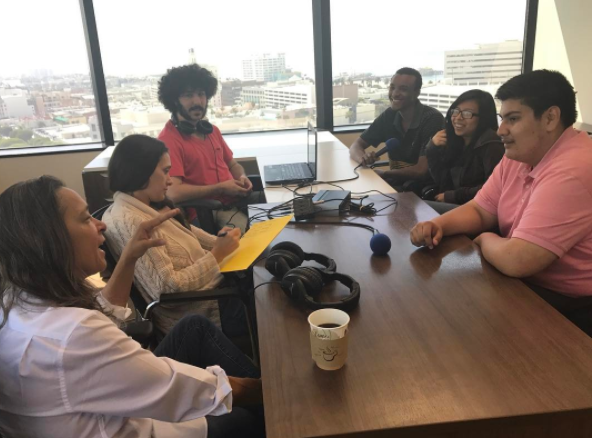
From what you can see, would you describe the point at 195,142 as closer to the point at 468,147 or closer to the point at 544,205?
the point at 468,147

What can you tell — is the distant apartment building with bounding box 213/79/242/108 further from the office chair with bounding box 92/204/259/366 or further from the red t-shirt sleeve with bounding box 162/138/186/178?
the office chair with bounding box 92/204/259/366

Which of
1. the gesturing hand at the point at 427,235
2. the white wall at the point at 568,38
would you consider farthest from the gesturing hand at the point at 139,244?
the white wall at the point at 568,38

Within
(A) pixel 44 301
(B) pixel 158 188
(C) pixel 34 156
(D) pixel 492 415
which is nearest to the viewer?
(D) pixel 492 415

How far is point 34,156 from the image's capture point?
4.48 metres

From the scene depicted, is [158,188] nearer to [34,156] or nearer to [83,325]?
[83,325]

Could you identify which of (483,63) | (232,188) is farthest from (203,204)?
(483,63)

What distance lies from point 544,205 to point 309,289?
2.50 feet

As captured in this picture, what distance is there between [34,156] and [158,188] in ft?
10.2

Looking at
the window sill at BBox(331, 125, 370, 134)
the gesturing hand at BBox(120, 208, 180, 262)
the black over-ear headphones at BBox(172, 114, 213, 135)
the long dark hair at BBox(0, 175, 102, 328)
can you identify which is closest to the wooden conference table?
the gesturing hand at BBox(120, 208, 180, 262)

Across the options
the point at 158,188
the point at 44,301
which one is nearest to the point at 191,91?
the point at 158,188

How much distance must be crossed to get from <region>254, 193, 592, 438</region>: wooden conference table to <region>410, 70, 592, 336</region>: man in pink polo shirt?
0.45 ft

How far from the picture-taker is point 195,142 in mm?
2973

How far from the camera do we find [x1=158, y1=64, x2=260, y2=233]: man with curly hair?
287 cm

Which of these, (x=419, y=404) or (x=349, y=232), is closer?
(x=419, y=404)
